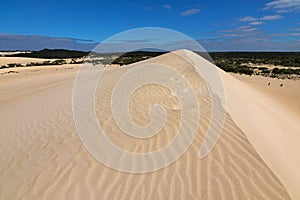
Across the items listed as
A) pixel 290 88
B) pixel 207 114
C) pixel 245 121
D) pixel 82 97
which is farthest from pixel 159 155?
pixel 290 88

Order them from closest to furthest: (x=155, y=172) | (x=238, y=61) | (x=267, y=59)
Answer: (x=155, y=172), (x=238, y=61), (x=267, y=59)

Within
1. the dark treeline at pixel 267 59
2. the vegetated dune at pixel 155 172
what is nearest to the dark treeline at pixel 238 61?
the dark treeline at pixel 267 59

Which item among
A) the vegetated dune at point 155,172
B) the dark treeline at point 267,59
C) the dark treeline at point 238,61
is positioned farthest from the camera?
the dark treeline at point 267,59

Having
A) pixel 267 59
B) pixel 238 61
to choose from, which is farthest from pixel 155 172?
pixel 267 59

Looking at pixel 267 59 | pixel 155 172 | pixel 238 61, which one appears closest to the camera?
pixel 155 172

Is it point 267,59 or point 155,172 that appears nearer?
point 155,172

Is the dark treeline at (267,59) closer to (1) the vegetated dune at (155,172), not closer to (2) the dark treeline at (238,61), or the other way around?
(2) the dark treeline at (238,61)

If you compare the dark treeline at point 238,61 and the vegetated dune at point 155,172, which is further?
the dark treeline at point 238,61

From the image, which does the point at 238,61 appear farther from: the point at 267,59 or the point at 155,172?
the point at 155,172

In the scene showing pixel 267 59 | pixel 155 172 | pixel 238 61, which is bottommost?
pixel 267 59

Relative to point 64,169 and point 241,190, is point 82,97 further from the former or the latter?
point 241,190

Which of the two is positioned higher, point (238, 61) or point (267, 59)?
point (238, 61)
